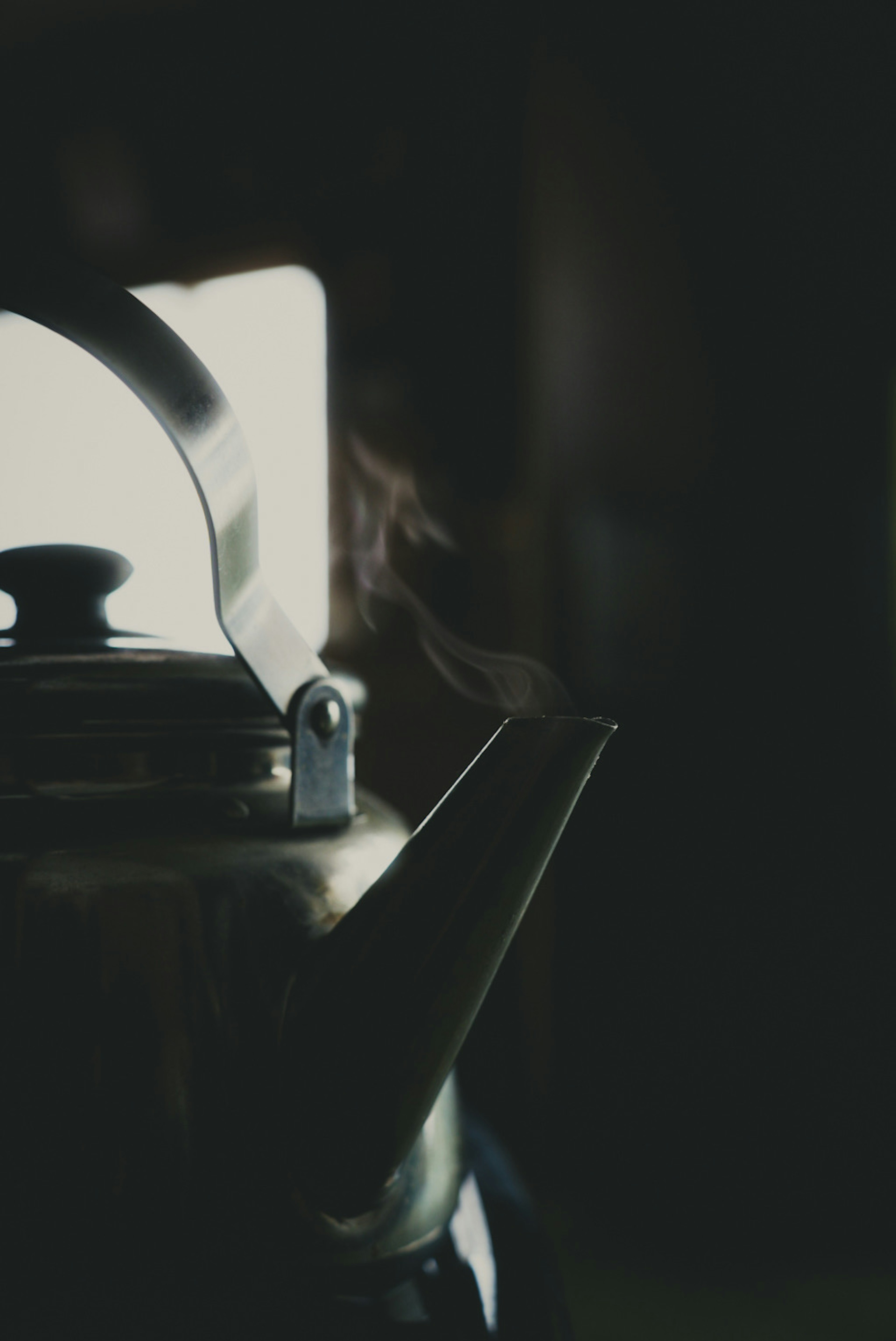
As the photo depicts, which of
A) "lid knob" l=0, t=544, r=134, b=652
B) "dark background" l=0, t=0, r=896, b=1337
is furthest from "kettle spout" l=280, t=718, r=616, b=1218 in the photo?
"dark background" l=0, t=0, r=896, b=1337

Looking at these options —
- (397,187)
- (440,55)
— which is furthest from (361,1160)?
(440,55)

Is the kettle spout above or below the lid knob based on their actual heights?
below

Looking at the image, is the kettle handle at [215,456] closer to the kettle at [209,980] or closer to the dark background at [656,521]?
the kettle at [209,980]

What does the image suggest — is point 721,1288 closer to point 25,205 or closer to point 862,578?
Result: point 862,578

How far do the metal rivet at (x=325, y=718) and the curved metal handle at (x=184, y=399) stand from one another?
0.04ft

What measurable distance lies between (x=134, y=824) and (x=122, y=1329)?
0.14m

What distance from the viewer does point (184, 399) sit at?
11.2 inches

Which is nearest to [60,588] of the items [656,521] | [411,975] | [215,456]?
[215,456]

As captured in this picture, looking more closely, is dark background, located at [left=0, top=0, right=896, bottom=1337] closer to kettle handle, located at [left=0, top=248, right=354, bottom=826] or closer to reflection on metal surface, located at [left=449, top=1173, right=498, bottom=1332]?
reflection on metal surface, located at [left=449, top=1173, right=498, bottom=1332]

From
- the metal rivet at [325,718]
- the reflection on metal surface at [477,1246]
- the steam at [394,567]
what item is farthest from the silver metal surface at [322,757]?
the steam at [394,567]

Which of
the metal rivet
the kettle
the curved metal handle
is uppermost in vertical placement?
the curved metal handle

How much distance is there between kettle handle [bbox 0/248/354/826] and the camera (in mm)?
279

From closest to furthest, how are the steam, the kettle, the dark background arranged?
the kettle < the dark background < the steam

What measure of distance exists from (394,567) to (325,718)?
0.98 metres
